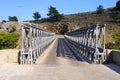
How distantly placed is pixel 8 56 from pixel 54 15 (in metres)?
174

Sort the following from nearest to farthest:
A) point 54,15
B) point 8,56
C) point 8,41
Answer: point 8,56, point 8,41, point 54,15

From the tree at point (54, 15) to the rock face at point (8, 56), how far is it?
167 meters

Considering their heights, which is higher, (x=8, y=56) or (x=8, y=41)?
(x=8, y=41)

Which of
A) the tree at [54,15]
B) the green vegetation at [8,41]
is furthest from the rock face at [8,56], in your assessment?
Answer: the tree at [54,15]

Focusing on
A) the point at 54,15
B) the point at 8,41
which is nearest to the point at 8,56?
the point at 8,41

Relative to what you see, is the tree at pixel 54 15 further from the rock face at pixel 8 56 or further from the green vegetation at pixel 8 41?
the rock face at pixel 8 56

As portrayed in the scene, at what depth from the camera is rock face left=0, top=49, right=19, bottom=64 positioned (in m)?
23.8

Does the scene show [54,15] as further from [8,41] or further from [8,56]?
[8,56]

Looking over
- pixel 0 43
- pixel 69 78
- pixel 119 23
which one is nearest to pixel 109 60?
pixel 69 78

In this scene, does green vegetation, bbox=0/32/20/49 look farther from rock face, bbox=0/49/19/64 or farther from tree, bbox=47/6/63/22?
tree, bbox=47/6/63/22

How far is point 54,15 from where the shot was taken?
198375 mm

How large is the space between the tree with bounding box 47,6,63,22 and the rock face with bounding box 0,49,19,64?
6592 inches

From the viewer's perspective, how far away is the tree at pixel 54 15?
194 meters

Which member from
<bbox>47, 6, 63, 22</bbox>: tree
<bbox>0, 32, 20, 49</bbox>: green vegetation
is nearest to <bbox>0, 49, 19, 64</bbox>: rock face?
<bbox>0, 32, 20, 49</bbox>: green vegetation
